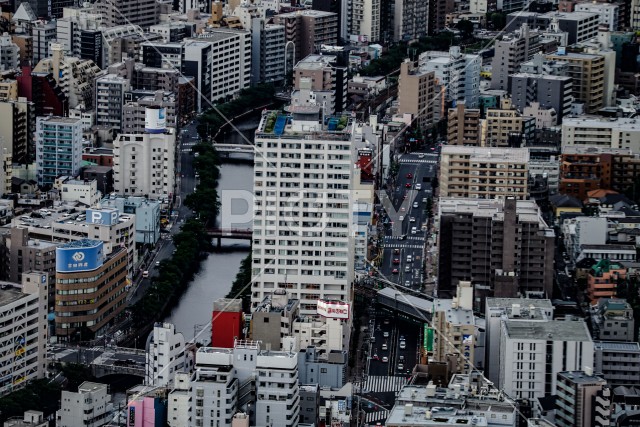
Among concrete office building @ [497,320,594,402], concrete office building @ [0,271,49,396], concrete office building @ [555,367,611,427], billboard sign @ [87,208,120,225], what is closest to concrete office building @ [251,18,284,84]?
billboard sign @ [87,208,120,225]

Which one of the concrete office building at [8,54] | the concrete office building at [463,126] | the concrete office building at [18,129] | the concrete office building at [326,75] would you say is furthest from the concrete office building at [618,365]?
the concrete office building at [8,54]

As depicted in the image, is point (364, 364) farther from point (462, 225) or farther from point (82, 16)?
point (82, 16)

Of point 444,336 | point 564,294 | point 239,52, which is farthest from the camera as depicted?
point 239,52

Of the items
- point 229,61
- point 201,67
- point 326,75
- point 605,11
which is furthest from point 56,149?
point 605,11

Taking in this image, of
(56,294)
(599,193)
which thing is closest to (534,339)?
(56,294)

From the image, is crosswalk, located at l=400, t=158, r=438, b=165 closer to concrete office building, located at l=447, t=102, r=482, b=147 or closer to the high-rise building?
concrete office building, located at l=447, t=102, r=482, b=147

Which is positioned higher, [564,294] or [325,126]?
[325,126]

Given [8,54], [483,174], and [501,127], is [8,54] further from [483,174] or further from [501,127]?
[483,174]

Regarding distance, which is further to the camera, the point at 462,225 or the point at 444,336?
the point at 462,225
